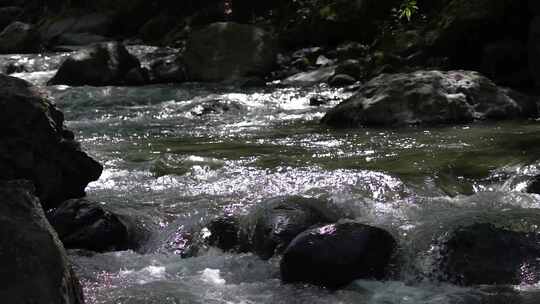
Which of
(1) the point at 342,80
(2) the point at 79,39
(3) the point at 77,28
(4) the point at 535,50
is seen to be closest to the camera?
(4) the point at 535,50

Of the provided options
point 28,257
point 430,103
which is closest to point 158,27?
point 430,103

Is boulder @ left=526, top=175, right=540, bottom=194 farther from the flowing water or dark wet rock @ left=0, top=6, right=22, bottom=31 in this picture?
dark wet rock @ left=0, top=6, right=22, bottom=31

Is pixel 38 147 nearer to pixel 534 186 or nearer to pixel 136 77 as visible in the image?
pixel 534 186

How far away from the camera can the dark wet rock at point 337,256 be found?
19.0 feet

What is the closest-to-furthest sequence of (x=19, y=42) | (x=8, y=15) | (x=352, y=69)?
(x=352, y=69), (x=19, y=42), (x=8, y=15)

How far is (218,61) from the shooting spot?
62.7 ft

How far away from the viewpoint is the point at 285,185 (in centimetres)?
835

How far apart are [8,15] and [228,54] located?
63.2ft

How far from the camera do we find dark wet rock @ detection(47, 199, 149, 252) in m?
6.83

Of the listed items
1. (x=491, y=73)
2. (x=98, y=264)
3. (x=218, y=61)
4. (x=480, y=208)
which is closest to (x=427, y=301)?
(x=480, y=208)

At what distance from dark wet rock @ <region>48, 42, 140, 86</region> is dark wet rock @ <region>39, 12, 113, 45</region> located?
29.4 feet

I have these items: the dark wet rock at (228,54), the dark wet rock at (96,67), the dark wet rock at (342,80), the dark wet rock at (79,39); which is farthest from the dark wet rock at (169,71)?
the dark wet rock at (79,39)

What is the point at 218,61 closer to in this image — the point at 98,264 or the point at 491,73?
the point at 491,73

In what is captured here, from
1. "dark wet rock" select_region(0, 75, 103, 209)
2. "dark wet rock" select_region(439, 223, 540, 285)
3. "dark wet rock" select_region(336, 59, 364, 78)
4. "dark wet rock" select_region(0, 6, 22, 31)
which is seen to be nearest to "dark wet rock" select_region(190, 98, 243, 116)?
"dark wet rock" select_region(336, 59, 364, 78)
